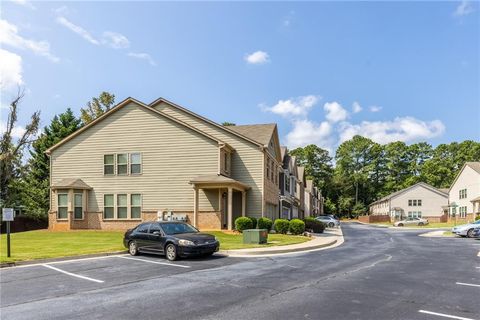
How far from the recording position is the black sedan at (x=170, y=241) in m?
15.3

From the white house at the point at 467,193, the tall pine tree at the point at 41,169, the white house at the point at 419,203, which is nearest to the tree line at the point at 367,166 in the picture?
the white house at the point at 419,203

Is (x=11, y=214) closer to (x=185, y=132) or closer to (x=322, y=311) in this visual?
(x=322, y=311)

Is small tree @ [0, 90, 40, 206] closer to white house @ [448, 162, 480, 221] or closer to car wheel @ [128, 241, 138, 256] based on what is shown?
car wheel @ [128, 241, 138, 256]

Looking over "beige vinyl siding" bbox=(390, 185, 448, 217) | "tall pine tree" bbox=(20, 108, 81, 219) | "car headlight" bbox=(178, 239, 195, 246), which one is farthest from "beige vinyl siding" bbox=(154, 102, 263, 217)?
"beige vinyl siding" bbox=(390, 185, 448, 217)

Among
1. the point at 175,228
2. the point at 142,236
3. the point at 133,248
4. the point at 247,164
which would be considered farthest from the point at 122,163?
Answer: the point at 175,228

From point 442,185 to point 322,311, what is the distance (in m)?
111

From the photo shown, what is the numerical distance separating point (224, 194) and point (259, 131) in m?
6.53

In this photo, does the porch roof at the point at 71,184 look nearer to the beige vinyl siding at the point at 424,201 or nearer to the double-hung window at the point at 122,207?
the double-hung window at the point at 122,207

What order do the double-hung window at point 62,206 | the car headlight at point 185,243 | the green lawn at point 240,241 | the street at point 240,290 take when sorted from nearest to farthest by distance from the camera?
1. the street at point 240,290
2. the car headlight at point 185,243
3. the green lawn at point 240,241
4. the double-hung window at point 62,206

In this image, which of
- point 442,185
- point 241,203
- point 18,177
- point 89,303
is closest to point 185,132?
point 241,203

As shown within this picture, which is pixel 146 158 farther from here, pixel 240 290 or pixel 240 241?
pixel 240 290

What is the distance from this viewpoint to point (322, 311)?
7.80 metres

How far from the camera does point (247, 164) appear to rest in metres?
30.3

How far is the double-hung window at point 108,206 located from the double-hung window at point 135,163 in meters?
2.48
